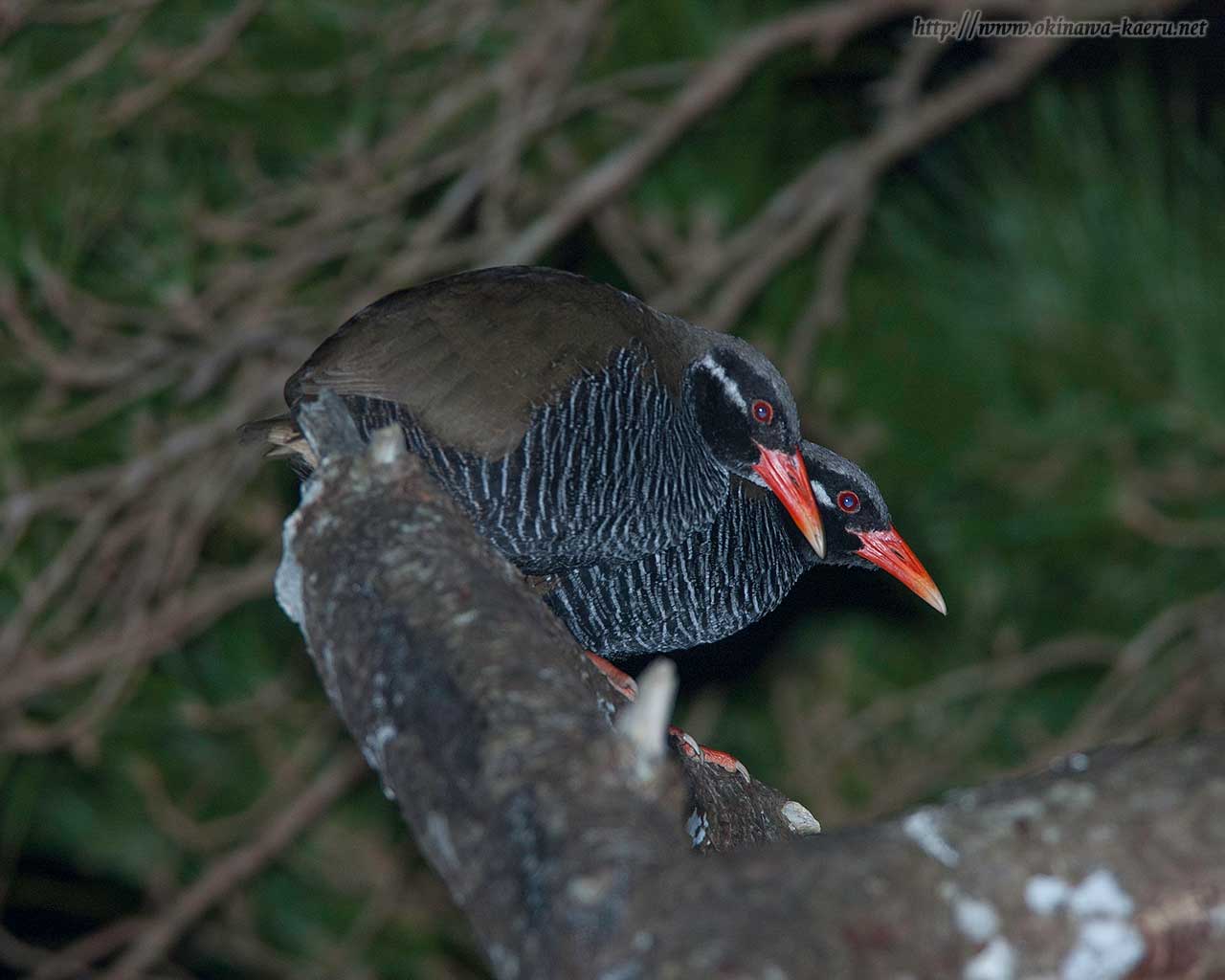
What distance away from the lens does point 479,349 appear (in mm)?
2469

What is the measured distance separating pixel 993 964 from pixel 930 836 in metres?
0.11

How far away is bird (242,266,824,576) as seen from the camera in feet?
7.94

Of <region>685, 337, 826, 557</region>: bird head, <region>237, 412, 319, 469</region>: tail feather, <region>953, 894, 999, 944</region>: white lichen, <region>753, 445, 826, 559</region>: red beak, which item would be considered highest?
<region>953, 894, 999, 944</region>: white lichen

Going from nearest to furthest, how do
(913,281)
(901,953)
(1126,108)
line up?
(901,953) → (1126,108) → (913,281)

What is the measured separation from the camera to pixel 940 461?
370 cm

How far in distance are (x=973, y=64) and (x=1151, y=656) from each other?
6.10 feet

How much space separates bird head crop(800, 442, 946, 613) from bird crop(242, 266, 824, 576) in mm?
144

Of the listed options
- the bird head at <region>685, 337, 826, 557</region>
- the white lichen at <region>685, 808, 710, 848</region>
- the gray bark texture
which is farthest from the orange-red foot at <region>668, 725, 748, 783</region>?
the gray bark texture

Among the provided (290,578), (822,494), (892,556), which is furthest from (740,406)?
(290,578)

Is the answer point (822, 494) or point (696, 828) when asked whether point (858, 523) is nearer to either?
point (822, 494)

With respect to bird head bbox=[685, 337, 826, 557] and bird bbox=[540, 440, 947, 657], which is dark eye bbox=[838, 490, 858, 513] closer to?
bird bbox=[540, 440, 947, 657]

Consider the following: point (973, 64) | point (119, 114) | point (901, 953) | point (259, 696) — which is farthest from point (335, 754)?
point (901, 953)

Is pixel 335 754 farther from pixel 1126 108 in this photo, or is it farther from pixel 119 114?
pixel 1126 108

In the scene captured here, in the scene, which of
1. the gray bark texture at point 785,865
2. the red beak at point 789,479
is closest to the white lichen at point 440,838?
the gray bark texture at point 785,865
